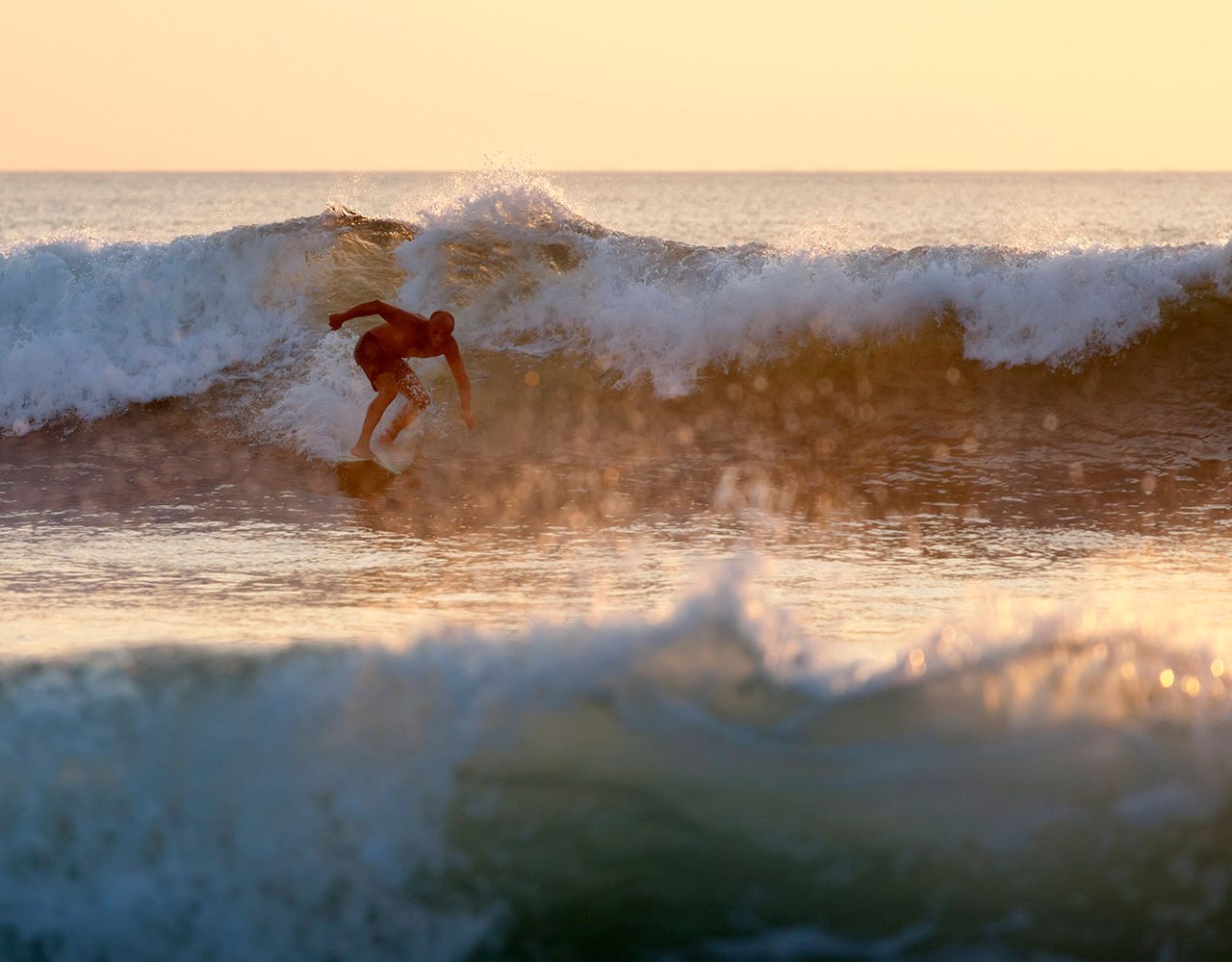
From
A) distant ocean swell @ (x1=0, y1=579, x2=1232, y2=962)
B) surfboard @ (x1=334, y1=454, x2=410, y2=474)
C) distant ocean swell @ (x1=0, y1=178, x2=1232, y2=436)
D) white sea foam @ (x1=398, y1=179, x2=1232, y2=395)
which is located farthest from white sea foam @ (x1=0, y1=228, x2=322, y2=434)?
distant ocean swell @ (x1=0, y1=579, x2=1232, y2=962)

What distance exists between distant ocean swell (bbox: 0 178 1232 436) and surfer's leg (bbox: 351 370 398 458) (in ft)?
2.97

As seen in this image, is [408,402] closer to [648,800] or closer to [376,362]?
[376,362]

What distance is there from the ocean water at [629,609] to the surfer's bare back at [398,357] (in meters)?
0.30

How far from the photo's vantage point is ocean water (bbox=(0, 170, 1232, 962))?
12.9 ft

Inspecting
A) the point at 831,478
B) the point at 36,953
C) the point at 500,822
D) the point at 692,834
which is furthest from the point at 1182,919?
the point at 831,478

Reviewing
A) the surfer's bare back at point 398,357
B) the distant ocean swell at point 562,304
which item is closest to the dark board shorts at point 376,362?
the surfer's bare back at point 398,357

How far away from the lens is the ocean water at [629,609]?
3.92 m

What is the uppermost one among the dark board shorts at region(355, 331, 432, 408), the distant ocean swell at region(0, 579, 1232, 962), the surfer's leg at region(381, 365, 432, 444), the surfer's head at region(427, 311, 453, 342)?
the surfer's head at region(427, 311, 453, 342)

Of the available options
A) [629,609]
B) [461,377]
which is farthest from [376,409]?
[629,609]

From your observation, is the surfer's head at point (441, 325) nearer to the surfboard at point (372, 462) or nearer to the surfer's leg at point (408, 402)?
the surfer's leg at point (408, 402)

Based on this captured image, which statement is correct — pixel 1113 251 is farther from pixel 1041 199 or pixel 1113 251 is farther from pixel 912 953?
pixel 1041 199

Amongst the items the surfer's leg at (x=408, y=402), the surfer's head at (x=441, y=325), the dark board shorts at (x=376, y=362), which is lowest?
the surfer's leg at (x=408, y=402)

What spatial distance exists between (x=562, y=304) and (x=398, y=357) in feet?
9.37

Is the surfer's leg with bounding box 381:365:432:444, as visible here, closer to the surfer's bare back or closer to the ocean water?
the surfer's bare back
